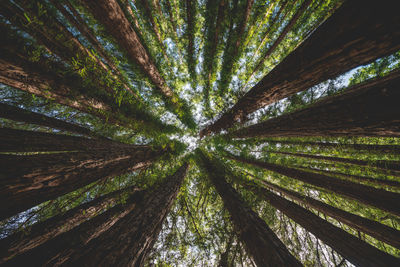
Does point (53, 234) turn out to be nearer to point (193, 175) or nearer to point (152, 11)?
point (193, 175)

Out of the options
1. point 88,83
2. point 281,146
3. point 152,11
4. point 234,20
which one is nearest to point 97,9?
point 88,83

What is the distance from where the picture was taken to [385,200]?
2.76 meters

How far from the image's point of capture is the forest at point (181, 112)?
1478mm

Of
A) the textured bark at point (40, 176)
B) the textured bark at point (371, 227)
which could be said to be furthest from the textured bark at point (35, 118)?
the textured bark at point (371, 227)

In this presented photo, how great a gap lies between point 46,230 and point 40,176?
2398 mm

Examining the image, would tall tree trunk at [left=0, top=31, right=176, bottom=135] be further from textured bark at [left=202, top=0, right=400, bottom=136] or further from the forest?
textured bark at [left=202, top=0, right=400, bottom=136]

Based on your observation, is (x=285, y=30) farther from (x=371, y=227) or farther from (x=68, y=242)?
(x=68, y=242)

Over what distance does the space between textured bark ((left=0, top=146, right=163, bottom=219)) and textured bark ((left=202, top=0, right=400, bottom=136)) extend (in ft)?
11.2

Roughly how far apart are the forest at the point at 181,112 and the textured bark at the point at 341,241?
2 centimetres

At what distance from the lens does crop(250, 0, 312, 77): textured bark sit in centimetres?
371

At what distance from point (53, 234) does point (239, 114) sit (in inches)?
210

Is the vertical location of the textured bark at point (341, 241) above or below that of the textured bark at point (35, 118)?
below

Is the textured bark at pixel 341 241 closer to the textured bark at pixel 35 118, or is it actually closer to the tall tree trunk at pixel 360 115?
the tall tree trunk at pixel 360 115

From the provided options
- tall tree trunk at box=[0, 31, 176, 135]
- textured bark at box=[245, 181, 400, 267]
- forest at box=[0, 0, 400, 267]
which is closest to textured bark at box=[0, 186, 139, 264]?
forest at box=[0, 0, 400, 267]
